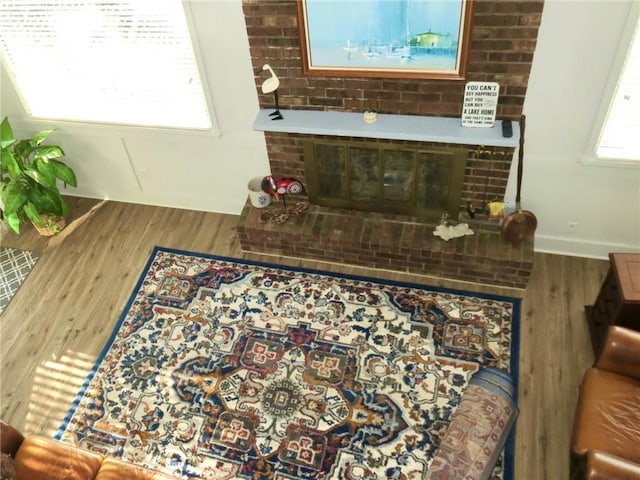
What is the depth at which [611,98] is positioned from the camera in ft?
9.73

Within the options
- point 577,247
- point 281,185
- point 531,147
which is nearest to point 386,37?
point 531,147

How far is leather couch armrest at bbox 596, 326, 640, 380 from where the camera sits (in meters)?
2.56

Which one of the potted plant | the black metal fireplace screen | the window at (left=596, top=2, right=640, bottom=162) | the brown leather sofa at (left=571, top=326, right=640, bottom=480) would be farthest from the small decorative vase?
the brown leather sofa at (left=571, top=326, right=640, bottom=480)

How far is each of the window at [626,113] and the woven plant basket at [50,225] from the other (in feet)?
12.9

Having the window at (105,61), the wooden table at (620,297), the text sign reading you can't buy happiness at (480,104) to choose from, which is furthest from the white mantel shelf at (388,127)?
the wooden table at (620,297)

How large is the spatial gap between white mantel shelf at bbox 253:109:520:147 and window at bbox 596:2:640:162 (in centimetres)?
54

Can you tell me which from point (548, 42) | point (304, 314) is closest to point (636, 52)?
point (548, 42)

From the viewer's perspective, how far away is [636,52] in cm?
279

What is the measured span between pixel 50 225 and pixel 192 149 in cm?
134

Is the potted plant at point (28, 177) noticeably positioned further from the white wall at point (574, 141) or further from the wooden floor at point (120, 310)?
the white wall at point (574, 141)

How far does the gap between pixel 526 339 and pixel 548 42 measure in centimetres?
174

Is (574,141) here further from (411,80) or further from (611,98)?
(411,80)

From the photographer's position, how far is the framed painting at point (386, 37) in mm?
2805

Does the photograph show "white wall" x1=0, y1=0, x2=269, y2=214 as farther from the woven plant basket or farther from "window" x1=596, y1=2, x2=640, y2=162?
"window" x1=596, y1=2, x2=640, y2=162
